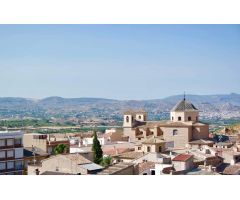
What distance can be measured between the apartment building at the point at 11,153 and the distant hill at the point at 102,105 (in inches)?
1899

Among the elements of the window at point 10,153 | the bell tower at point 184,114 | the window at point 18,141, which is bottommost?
the window at point 10,153

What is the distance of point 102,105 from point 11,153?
67.2 meters

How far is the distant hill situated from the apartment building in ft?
158

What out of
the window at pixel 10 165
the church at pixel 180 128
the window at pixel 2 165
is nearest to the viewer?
the window at pixel 2 165

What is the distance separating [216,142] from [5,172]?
23.9 ft

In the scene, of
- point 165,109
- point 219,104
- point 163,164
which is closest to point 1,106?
point 165,109

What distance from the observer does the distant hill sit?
62188mm

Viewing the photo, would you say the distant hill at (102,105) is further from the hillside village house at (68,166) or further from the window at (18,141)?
the hillside village house at (68,166)

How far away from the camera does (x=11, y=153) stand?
10484mm

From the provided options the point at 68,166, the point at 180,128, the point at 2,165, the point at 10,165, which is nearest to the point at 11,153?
the point at 10,165

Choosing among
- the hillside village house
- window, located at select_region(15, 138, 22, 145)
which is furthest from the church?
the hillside village house

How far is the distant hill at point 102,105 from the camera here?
204 feet

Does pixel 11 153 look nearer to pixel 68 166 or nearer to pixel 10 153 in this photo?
pixel 10 153

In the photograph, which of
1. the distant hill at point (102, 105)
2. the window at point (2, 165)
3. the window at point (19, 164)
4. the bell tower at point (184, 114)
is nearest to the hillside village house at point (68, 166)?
the window at point (2, 165)
